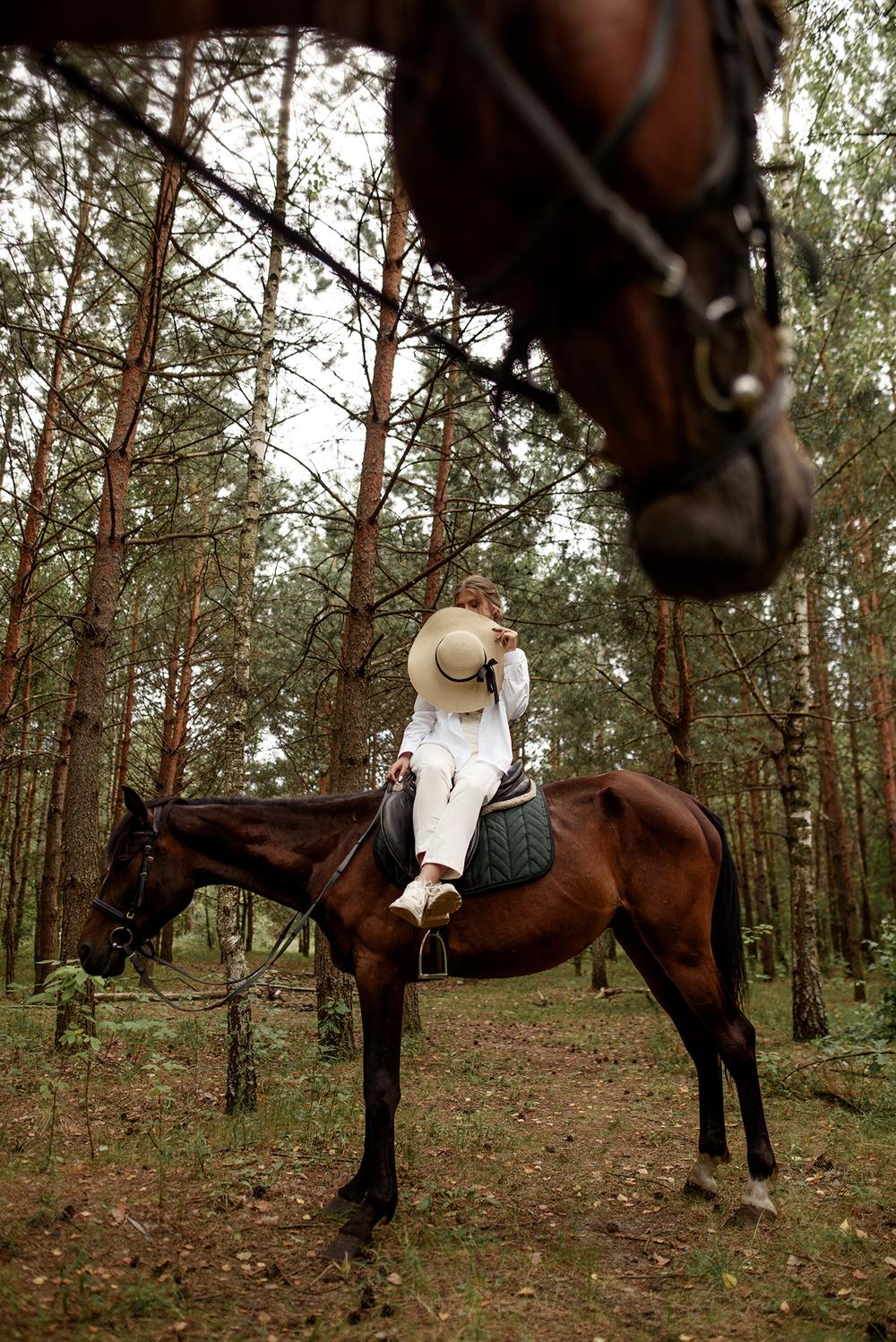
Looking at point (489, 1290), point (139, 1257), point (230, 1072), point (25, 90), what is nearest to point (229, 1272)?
point (139, 1257)

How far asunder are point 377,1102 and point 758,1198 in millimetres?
1963

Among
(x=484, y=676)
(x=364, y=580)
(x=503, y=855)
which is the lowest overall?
(x=503, y=855)

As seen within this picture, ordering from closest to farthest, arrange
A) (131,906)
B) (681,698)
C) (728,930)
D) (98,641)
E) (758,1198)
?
(758,1198), (131,906), (728,930), (98,641), (681,698)

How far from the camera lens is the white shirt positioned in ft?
14.9

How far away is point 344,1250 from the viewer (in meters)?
3.65

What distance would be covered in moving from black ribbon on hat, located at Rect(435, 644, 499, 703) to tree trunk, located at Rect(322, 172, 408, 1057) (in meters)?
3.47

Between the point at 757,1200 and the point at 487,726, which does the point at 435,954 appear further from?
the point at 757,1200

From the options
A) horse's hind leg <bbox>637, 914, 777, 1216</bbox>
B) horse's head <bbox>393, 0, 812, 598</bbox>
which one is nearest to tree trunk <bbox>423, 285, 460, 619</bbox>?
horse's hind leg <bbox>637, 914, 777, 1216</bbox>

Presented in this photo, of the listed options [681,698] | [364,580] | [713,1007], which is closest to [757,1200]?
[713,1007]

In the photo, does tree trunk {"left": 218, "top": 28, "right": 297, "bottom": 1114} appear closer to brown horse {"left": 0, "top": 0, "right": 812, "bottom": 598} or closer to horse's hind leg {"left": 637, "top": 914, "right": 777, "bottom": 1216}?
horse's hind leg {"left": 637, "top": 914, "right": 777, "bottom": 1216}

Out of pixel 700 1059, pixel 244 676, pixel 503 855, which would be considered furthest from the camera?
pixel 244 676

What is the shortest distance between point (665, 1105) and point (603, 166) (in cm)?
717

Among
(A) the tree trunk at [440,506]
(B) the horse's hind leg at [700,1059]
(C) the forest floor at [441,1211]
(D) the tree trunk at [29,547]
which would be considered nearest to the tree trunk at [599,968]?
(C) the forest floor at [441,1211]

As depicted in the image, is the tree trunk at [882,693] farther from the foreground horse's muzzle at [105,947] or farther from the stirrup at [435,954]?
the foreground horse's muzzle at [105,947]
